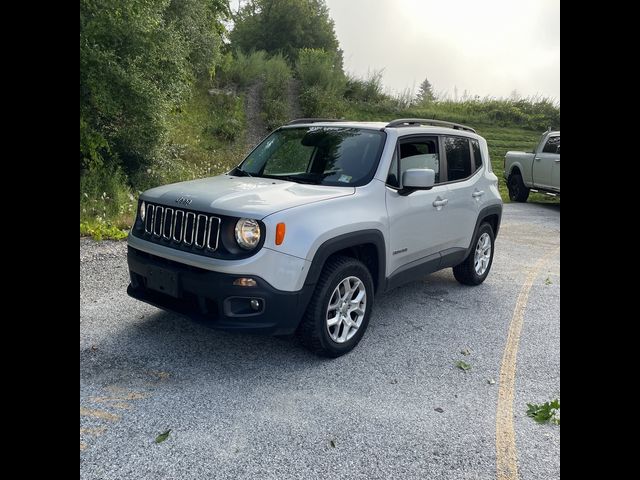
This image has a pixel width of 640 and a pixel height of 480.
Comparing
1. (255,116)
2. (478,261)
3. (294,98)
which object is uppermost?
(294,98)

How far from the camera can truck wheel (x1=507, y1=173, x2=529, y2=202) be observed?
50.1 ft

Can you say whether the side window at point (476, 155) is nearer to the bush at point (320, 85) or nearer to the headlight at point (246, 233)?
the headlight at point (246, 233)

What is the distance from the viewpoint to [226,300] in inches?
148

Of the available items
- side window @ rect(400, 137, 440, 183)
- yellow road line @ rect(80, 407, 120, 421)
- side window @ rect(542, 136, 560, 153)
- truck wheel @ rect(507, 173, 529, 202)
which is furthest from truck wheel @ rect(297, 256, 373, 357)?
truck wheel @ rect(507, 173, 529, 202)

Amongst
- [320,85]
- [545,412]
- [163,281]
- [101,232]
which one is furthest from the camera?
[320,85]

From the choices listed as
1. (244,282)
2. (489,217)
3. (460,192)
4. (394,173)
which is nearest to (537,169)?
(489,217)

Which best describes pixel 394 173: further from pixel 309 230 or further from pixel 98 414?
pixel 98 414

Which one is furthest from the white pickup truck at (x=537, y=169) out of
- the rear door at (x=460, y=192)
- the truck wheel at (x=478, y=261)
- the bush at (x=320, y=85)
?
the bush at (x=320, y=85)

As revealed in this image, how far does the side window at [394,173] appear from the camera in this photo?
4.80m

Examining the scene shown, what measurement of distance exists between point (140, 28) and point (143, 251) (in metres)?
7.40

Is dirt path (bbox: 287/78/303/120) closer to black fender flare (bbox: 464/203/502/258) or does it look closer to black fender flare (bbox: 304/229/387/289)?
black fender flare (bbox: 464/203/502/258)

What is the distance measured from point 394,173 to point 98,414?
9.82 feet
